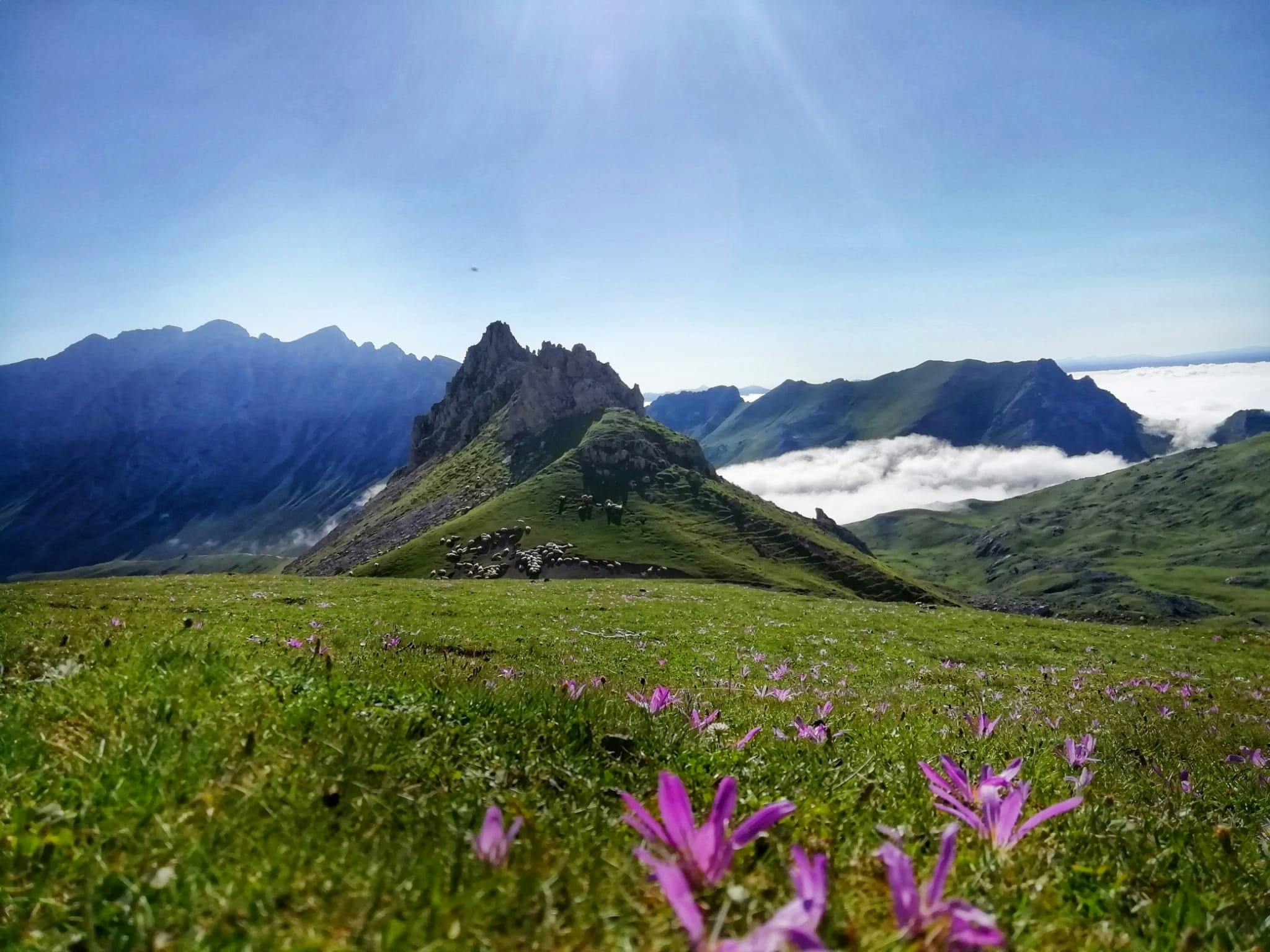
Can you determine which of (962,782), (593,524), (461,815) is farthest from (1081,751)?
(593,524)

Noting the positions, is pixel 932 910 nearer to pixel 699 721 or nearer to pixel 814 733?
pixel 699 721

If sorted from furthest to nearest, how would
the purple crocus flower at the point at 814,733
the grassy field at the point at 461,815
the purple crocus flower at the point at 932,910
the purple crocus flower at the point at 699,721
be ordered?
the purple crocus flower at the point at 814,733
the purple crocus flower at the point at 699,721
the grassy field at the point at 461,815
the purple crocus flower at the point at 932,910

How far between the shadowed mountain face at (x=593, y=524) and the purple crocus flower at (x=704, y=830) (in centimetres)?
10907

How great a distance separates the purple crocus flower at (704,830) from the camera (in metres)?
1.93

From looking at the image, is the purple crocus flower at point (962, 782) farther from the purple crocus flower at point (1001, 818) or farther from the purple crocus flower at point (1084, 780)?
the purple crocus flower at point (1084, 780)

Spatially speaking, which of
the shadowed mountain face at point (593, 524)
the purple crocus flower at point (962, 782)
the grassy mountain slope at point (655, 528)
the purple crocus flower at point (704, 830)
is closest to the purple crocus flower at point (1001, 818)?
the purple crocus flower at point (962, 782)

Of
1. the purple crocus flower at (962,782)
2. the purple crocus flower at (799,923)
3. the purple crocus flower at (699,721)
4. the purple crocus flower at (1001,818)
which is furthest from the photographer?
the purple crocus flower at (699,721)

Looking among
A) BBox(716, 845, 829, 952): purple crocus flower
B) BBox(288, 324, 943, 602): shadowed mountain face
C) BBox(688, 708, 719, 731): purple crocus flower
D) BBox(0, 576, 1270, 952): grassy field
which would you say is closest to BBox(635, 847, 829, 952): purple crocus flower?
BBox(716, 845, 829, 952): purple crocus flower

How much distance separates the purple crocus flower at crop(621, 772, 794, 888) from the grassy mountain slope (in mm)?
111716

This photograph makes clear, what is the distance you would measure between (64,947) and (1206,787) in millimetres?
8625

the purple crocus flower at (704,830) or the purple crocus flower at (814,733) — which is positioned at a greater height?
the purple crocus flower at (704,830)

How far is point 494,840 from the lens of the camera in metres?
2.12

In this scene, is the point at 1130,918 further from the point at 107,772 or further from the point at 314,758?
the point at 107,772

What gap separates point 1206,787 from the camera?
6254 millimetres
